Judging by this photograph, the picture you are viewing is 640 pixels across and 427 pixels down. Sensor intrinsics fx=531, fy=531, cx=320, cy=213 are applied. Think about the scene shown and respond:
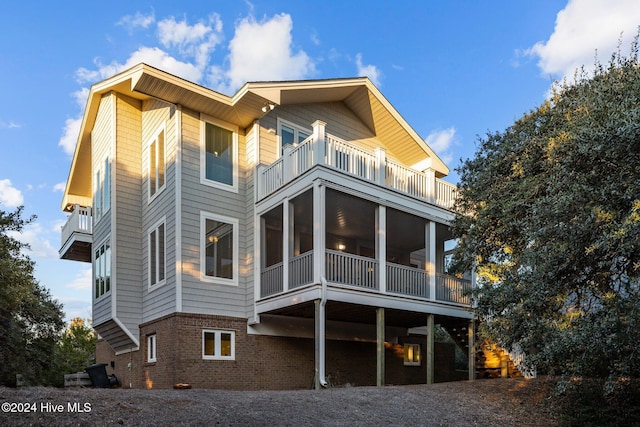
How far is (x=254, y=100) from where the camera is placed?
1475cm

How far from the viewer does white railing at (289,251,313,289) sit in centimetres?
1324

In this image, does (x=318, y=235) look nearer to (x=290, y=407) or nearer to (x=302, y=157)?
(x=302, y=157)

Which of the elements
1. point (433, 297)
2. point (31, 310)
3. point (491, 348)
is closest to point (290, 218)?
point (433, 297)

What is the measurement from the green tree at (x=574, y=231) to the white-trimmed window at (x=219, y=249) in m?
6.88

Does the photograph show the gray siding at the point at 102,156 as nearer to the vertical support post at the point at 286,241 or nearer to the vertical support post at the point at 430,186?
the vertical support post at the point at 286,241

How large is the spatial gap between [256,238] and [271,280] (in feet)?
4.35

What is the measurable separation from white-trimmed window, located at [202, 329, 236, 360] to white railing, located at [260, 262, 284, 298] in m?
1.43

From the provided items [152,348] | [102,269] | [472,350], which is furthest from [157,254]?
[472,350]

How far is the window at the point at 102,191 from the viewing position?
1720 cm

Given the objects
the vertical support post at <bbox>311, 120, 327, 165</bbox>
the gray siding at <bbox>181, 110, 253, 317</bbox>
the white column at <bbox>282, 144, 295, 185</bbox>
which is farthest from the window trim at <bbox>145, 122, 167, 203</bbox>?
the vertical support post at <bbox>311, 120, 327, 165</bbox>

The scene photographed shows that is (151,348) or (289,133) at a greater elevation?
(289,133)

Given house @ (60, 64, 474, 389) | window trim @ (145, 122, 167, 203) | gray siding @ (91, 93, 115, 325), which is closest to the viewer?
house @ (60, 64, 474, 389)

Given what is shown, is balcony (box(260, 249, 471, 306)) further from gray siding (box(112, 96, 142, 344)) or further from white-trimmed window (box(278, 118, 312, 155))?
gray siding (box(112, 96, 142, 344))

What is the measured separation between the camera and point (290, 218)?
14.0 metres
